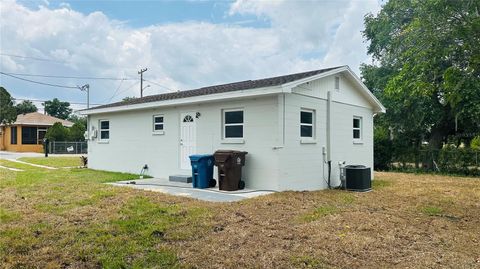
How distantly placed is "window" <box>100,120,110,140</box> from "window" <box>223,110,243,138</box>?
6.80 m

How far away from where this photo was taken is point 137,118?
13.7 m

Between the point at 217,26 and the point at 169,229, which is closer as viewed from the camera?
the point at 169,229

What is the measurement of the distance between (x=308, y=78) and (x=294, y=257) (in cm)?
632

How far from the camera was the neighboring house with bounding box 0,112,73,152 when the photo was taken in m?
33.0

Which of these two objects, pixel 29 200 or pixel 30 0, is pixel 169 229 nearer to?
pixel 29 200

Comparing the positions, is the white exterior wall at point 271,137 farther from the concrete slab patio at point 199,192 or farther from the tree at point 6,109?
the tree at point 6,109

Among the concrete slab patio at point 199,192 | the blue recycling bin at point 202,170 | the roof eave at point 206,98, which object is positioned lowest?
the concrete slab patio at point 199,192

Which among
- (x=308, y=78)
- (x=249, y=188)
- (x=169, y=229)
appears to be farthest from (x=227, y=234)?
(x=308, y=78)

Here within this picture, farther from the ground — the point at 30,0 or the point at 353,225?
the point at 30,0

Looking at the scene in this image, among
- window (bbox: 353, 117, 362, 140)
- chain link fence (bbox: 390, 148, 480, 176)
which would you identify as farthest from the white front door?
chain link fence (bbox: 390, 148, 480, 176)

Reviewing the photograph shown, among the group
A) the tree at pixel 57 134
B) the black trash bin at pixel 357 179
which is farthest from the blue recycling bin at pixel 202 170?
the tree at pixel 57 134

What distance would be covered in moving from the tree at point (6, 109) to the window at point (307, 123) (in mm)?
30210

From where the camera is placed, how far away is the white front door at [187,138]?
1160cm

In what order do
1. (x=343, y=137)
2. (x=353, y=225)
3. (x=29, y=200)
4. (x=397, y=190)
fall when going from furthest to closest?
1. (x=343, y=137)
2. (x=397, y=190)
3. (x=29, y=200)
4. (x=353, y=225)
